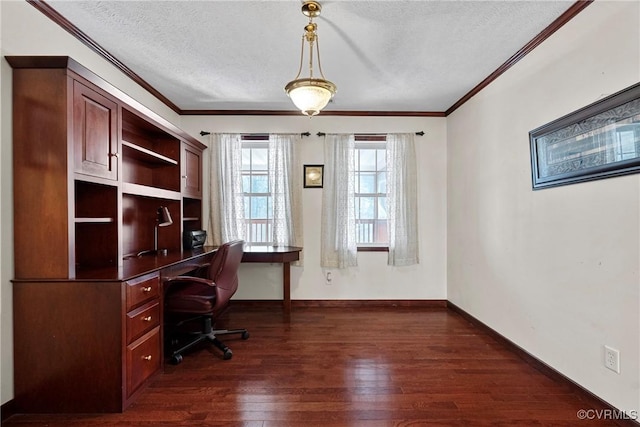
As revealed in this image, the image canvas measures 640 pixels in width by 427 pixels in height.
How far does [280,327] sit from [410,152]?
2.63 m

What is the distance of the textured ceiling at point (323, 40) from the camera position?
74.1 inches

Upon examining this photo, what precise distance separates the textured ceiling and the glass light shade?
0.47 m

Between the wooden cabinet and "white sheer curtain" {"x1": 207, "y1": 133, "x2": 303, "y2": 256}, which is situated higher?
"white sheer curtain" {"x1": 207, "y1": 133, "x2": 303, "y2": 256}

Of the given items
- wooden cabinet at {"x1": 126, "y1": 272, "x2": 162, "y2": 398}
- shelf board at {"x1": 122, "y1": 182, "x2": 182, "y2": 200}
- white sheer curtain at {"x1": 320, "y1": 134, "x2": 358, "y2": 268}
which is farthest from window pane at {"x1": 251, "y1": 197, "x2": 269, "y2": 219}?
wooden cabinet at {"x1": 126, "y1": 272, "x2": 162, "y2": 398}

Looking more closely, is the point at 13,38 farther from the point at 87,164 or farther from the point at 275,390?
the point at 275,390

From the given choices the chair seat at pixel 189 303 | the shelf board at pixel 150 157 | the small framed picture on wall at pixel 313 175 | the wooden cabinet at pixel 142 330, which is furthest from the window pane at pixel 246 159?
the wooden cabinet at pixel 142 330

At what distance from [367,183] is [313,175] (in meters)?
0.75

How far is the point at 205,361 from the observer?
2.37 metres

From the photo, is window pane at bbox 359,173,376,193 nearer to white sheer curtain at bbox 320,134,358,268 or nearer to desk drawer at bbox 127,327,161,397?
white sheer curtain at bbox 320,134,358,268

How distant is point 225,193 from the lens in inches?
143

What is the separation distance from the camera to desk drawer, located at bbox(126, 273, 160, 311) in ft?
5.90

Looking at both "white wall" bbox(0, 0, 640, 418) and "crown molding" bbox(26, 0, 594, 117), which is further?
"crown molding" bbox(26, 0, 594, 117)

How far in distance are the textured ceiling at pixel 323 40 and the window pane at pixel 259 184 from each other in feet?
3.46

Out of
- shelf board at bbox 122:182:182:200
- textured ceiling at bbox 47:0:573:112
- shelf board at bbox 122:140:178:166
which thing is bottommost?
shelf board at bbox 122:182:182:200
